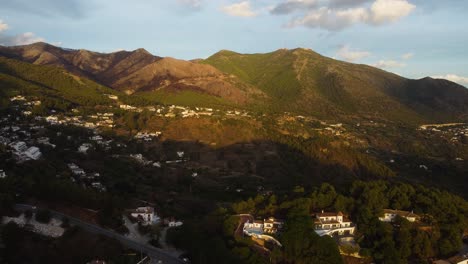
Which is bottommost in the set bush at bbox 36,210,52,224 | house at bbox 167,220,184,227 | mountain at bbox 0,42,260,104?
house at bbox 167,220,184,227

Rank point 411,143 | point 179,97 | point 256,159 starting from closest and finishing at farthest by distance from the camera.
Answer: point 256,159
point 411,143
point 179,97

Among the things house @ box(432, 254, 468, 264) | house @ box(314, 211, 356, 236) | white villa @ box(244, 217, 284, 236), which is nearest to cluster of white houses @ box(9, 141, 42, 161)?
white villa @ box(244, 217, 284, 236)

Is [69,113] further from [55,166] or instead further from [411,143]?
[411,143]

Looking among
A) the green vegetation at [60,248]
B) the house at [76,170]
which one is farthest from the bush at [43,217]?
the house at [76,170]

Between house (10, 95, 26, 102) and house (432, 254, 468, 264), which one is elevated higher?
house (10, 95, 26, 102)

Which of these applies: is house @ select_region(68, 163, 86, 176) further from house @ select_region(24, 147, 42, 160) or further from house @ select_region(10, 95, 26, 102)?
house @ select_region(10, 95, 26, 102)

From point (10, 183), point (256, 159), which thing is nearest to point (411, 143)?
point (256, 159)
